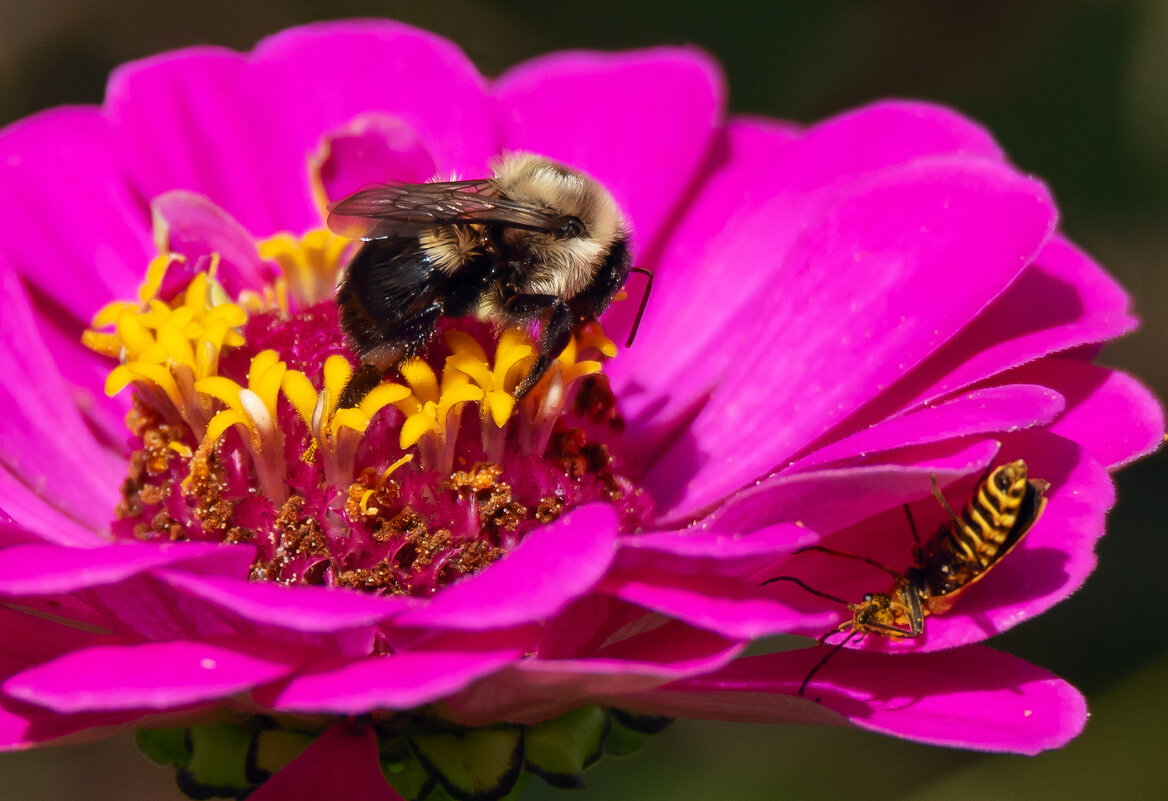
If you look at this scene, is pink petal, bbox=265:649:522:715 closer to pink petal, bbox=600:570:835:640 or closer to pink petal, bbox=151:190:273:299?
pink petal, bbox=600:570:835:640

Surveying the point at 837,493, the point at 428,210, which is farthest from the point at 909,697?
the point at 428,210

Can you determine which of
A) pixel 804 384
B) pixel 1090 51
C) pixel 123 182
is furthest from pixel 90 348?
pixel 1090 51

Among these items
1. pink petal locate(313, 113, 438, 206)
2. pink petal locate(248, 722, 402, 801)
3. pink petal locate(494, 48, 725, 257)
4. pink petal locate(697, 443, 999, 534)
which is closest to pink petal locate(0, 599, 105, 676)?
pink petal locate(248, 722, 402, 801)

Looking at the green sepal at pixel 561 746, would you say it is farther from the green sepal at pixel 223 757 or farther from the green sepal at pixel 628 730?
the green sepal at pixel 223 757

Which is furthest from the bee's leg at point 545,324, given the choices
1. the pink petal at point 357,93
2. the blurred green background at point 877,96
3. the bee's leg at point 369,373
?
the blurred green background at point 877,96

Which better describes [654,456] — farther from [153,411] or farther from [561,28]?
[561,28]

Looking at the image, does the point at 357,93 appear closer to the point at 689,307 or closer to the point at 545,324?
the point at 689,307

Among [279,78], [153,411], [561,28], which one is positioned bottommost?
[561,28]
